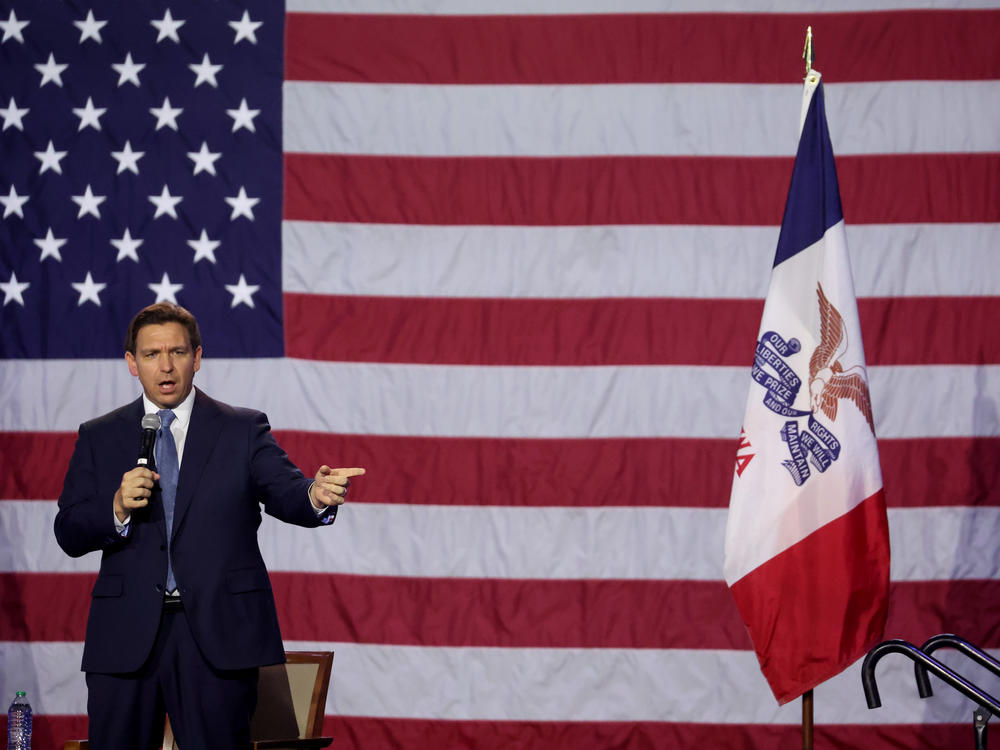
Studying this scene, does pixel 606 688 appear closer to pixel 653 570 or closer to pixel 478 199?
pixel 653 570

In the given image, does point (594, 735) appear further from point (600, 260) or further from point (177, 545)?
point (177, 545)

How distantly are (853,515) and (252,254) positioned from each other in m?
2.47

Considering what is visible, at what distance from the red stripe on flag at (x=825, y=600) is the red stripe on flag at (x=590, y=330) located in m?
1.48

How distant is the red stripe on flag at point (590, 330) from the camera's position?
161 inches

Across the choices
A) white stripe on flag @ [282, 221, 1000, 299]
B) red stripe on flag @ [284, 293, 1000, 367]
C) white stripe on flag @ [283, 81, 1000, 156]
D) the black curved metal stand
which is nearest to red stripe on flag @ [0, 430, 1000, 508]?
red stripe on flag @ [284, 293, 1000, 367]

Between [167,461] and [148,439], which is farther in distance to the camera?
[167,461]

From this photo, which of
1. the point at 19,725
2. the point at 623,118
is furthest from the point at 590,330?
the point at 19,725

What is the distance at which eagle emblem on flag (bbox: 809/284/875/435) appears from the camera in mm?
2755

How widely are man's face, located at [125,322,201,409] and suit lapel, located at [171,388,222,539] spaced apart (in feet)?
0.20

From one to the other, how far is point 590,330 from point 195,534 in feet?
6.68

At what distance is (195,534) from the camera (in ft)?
8.07

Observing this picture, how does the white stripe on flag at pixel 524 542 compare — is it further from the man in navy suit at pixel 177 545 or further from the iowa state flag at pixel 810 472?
the man in navy suit at pixel 177 545

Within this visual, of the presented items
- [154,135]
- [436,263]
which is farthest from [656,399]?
[154,135]

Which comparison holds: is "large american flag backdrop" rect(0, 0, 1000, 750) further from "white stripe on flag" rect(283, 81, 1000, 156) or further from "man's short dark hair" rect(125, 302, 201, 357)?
"man's short dark hair" rect(125, 302, 201, 357)
